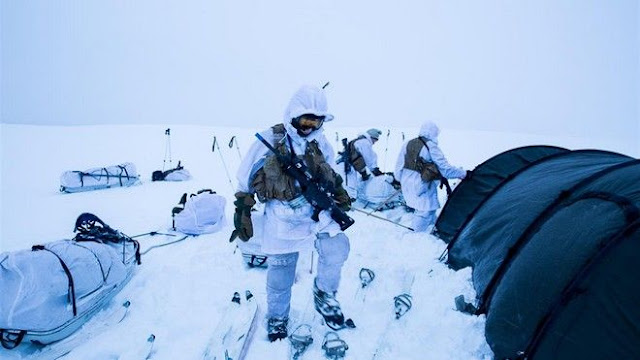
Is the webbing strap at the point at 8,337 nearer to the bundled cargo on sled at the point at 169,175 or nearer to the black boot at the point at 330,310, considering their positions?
the black boot at the point at 330,310

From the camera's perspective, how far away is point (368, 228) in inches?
235

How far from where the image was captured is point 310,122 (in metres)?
2.71

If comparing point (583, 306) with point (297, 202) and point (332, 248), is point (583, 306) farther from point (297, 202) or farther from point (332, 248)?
point (297, 202)

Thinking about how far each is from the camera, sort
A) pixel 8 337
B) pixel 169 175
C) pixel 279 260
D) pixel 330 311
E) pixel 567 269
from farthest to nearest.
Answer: pixel 169 175
pixel 330 311
pixel 279 260
pixel 8 337
pixel 567 269

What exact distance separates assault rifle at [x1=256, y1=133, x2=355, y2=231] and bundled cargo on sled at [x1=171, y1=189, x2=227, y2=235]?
323 centimetres

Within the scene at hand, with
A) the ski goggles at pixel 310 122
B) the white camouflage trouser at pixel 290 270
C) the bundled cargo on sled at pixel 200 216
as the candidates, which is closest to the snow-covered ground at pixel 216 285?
the bundled cargo on sled at pixel 200 216

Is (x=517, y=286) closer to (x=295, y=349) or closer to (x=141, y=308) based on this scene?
(x=295, y=349)

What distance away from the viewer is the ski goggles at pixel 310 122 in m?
2.71

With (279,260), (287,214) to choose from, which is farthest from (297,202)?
(279,260)

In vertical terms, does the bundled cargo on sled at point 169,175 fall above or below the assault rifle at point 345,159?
below

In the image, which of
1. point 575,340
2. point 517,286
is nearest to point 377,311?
point 517,286

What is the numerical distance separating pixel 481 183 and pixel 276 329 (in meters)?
3.61

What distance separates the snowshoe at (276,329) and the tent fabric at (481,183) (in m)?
2.73

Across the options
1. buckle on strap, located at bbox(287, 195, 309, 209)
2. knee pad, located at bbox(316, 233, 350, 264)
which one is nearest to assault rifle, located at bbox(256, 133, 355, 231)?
buckle on strap, located at bbox(287, 195, 309, 209)
